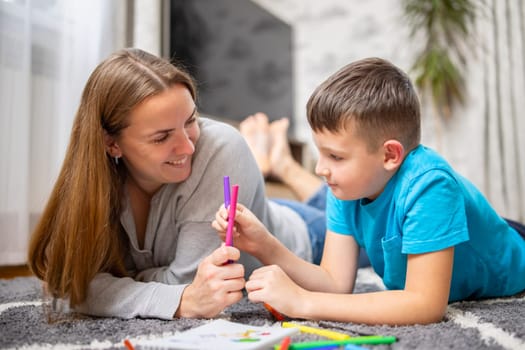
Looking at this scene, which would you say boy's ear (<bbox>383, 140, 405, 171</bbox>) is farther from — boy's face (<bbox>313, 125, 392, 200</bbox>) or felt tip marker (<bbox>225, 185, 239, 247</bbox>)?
felt tip marker (<bbox>225, 185, 239, 247</bbox>)

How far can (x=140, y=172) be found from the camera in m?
1.00

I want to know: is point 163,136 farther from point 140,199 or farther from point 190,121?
point 140,199

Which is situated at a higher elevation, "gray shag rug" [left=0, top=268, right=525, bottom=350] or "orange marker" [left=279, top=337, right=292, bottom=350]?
"orange marker" [left=279, top=337, right=292, bottom=350]

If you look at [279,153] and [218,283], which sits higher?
[279,153]

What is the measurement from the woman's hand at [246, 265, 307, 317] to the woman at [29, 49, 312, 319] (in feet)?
0.13

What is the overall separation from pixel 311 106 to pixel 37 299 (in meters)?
0.77

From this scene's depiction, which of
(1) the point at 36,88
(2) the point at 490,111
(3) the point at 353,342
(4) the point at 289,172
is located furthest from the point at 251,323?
(2) the point at 490,111

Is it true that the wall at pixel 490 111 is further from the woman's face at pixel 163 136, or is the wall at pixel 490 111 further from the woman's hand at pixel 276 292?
the woman's hand at pixel 276 292

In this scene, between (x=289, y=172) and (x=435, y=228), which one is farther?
(x=289, y=172)

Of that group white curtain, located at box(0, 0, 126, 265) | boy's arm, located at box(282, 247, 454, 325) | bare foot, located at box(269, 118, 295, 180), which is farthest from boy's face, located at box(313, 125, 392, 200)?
bare foot, located at box(269, 118, 295, 180)

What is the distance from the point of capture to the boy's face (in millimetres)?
784

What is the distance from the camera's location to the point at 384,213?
33.6 inches

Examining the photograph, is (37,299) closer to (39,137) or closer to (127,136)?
(127,136)

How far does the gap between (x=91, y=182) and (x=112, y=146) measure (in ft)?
0.33
